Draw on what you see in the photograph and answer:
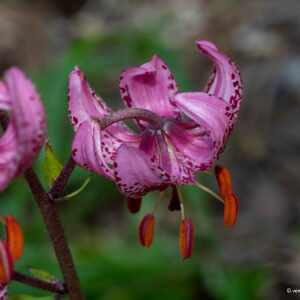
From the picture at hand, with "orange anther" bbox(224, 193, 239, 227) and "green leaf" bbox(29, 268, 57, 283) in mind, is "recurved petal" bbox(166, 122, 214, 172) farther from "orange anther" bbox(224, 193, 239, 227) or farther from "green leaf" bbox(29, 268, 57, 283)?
"green leaf" bbox(29, 268, 57, 283)

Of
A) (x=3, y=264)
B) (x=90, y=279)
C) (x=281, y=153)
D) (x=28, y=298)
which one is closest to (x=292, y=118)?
(x=281, y=153)

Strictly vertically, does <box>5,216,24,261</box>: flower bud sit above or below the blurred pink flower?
below

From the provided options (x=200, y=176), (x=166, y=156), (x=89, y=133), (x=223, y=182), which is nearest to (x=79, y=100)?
(x=89, y=133)

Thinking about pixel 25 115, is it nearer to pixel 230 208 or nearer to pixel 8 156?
pixel 8 156

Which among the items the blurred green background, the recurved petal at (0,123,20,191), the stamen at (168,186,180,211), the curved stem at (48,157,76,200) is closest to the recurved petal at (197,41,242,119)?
the stamen at (168,186,180,211)

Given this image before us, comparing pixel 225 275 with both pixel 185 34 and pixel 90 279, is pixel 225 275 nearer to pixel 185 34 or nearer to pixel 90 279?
pixel 90 279

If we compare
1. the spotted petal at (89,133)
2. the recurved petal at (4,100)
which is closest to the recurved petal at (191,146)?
the spotted petal at (89,133)

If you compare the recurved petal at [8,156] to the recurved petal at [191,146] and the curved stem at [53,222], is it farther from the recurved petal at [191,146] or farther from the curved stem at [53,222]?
the recurved petal at [191,146]

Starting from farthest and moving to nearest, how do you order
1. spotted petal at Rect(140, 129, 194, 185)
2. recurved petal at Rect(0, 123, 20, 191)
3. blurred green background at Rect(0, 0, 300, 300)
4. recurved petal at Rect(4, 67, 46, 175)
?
blurred green background at Rect(0, 0, 300, 300) < spotted petal at Rect(140, 129, 194, 185) < recurved petal at Rect(0, 123, 20, 191) < recurved petal at Rect(4, 67, 46, 175)
